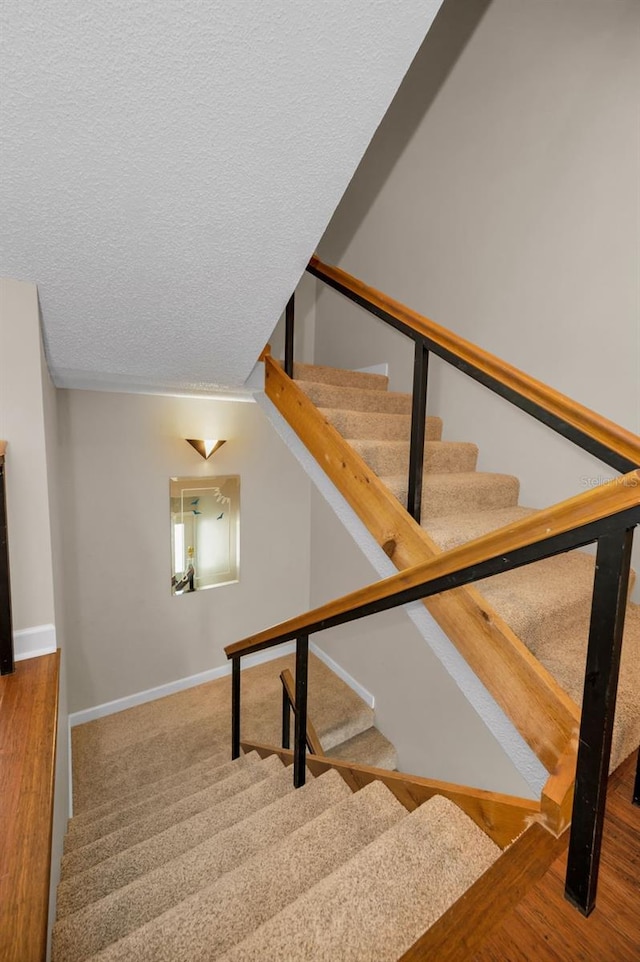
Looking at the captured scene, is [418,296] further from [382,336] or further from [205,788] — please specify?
[205,788]

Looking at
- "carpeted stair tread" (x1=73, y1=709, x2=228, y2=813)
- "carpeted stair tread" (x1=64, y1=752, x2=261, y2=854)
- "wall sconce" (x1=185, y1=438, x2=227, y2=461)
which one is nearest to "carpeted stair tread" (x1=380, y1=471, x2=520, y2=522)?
"carpeted stair tread" (x1=64, y1=752, x2=261, y2=854)

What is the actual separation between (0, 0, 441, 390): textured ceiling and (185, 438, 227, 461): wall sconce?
167 cm

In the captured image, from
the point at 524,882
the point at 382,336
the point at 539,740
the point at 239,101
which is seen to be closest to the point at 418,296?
the point at 382,336

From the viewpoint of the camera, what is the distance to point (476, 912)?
0.81m

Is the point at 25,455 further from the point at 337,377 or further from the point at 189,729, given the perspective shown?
the point at 189,729

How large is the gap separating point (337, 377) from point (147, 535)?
1.98 m

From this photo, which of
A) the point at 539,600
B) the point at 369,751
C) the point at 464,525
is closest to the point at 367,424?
the point at 464,525

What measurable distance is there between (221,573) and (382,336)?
241 centimetres

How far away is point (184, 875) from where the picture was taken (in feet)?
4.18

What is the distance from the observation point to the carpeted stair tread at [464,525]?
5.16ft

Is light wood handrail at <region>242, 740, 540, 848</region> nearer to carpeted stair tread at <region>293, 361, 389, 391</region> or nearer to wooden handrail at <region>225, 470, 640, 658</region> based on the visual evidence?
wooden handrail at <region>225, 470, 640, 658</region>

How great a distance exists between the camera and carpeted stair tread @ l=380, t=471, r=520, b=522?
71.1 inches

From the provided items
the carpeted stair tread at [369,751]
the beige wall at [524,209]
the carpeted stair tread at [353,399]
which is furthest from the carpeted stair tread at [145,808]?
the beige wall at [524,209]

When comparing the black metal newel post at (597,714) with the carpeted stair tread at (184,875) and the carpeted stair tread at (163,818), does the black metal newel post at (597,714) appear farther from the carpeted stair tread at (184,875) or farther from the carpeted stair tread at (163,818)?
the carpeted stair tread at (163,818)
